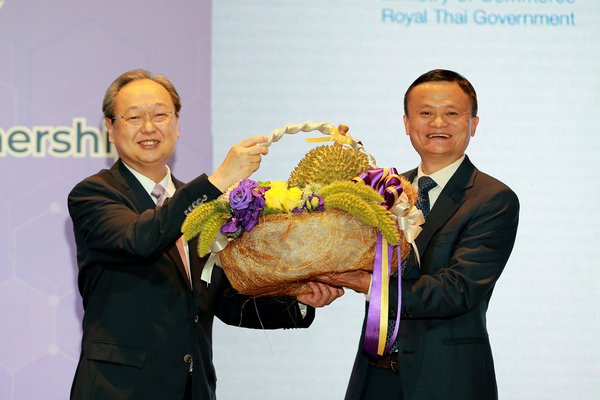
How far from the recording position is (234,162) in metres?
2.42

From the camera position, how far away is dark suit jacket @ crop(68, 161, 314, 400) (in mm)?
2572

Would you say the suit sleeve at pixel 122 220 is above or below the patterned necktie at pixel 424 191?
below

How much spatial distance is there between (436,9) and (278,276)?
2014 mm

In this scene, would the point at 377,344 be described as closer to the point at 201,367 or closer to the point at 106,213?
the point at 201,367

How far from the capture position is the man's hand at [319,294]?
8.36 ft

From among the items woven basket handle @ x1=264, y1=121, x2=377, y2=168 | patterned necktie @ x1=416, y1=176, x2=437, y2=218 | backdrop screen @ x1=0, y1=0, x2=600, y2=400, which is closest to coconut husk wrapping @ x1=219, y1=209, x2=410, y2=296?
woven basket handle @ x1=264, y1=121, x2=377, y2=168

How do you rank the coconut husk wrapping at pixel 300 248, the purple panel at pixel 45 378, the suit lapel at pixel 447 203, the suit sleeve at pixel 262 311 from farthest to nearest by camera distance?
the purple panel at pixel 45 378
the suit sleeve at pixel 262 311
the suit lapel at pixel 447 203
the coconut husk wrapping at pixel 300 248

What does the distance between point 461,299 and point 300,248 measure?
0.56m

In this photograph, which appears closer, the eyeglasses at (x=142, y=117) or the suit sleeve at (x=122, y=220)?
the suit sleeve at (x=122, y=220)

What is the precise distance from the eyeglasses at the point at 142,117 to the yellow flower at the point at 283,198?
0.66 meters

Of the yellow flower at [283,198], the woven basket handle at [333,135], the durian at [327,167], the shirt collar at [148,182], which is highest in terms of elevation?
the woven basket handle at [333,135]

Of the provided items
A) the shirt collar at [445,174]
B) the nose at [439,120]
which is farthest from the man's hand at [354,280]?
the nose at [439,120]

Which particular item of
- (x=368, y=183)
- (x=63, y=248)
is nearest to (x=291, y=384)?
(x=63, y=248)

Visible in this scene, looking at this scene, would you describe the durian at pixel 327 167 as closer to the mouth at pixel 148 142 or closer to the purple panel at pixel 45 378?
the mouth at pixel 148 142
